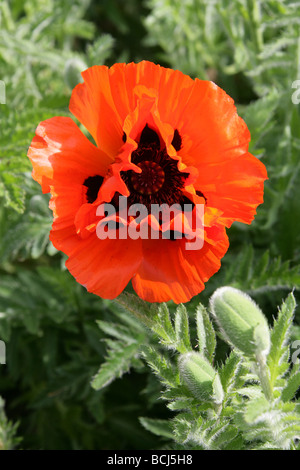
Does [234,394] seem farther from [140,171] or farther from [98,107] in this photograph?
[98,107]

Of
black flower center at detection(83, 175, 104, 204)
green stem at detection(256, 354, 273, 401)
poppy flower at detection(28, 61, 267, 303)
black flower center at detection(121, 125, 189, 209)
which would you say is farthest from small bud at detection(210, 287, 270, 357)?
black flower center at detection(83, 175, 104, 204)

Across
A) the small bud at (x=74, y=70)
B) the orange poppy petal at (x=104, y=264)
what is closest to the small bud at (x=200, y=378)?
the orange poppy petal at (x=104, y=264)

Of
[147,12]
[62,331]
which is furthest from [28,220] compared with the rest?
[147,12]

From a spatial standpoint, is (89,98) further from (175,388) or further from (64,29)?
(64,29)

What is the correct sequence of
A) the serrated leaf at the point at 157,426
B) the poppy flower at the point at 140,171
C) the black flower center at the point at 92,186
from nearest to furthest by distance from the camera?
the poppy flower at the point at 140,171 → the black flower center at the point at 92,186 → the serrated leaf at the point at 157,426

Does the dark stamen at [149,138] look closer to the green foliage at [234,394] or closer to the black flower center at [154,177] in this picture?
the black flower center at [154,177]
